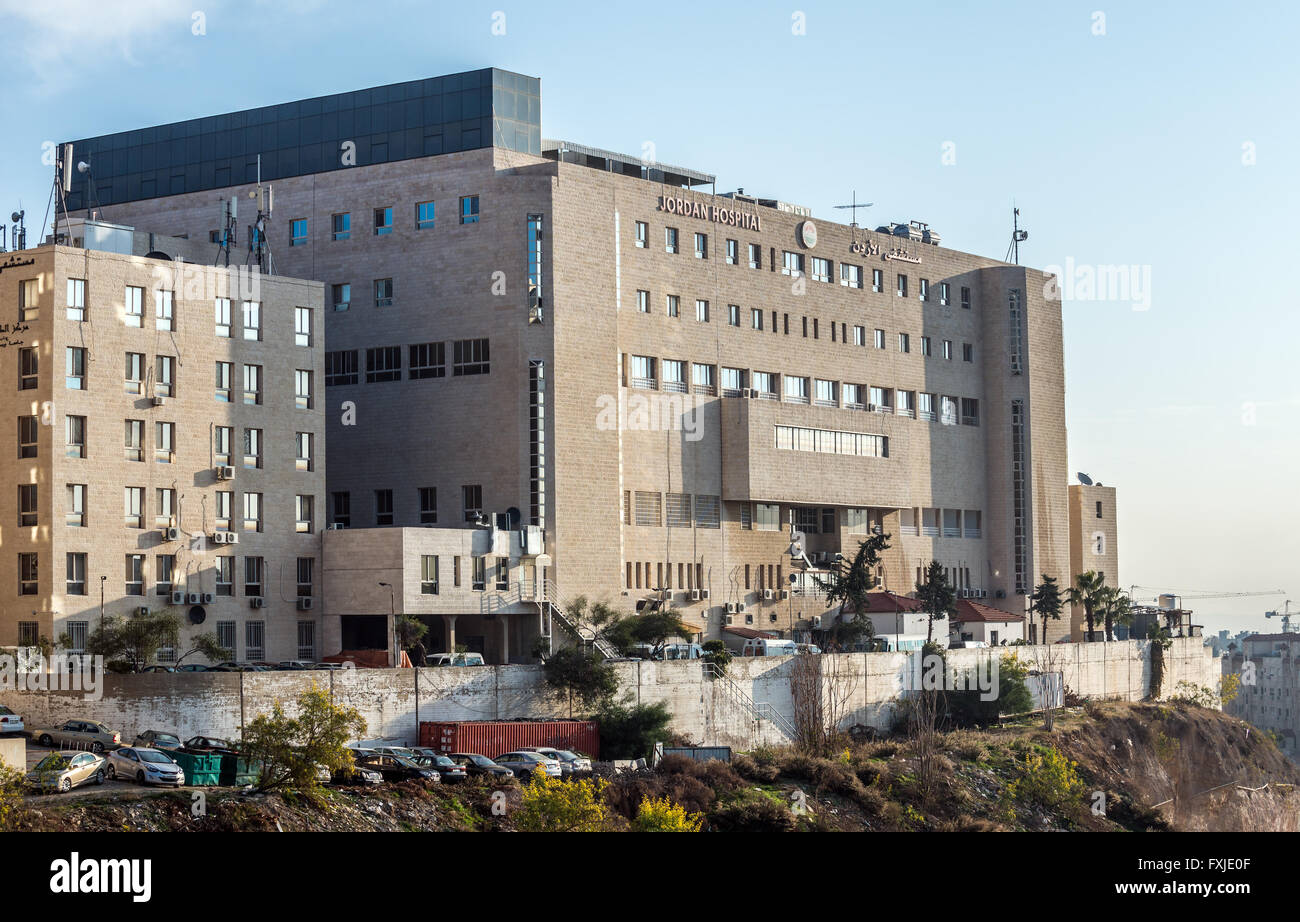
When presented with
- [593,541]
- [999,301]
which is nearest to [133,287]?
[593,541]

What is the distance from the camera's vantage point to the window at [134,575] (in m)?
64.6

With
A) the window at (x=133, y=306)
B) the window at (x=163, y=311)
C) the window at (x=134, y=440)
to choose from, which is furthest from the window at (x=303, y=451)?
the window at (x=133, y=306)

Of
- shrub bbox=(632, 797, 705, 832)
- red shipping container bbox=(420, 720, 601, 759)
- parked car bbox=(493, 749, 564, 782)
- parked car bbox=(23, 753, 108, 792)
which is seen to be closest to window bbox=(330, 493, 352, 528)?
red shipping container bbox=(420, 720, 601, 759)

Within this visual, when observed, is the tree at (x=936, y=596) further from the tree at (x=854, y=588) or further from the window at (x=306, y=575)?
the window at (x=306, y=575)

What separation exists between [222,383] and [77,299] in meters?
7.14

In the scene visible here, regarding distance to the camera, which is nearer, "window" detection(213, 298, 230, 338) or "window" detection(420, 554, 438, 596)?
"window" detection(213, 298, 230, 338)

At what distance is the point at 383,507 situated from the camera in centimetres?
8275

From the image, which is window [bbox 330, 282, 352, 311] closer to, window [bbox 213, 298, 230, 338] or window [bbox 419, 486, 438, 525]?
window [bbox 419, 486, 438, 525]

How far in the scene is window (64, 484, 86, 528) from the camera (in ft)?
207

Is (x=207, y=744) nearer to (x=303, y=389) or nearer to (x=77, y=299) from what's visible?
(x=77, y=299)

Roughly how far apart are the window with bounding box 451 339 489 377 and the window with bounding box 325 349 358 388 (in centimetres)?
578

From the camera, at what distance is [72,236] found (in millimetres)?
72312

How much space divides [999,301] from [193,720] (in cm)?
7049

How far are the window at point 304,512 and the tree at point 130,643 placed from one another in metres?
11.8
